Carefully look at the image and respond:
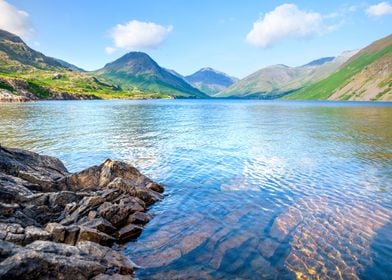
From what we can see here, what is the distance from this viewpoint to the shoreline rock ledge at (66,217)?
41.8 feet

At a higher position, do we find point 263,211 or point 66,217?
point 66,217

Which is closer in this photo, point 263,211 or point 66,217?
point 66,217

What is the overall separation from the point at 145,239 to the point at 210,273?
586cm

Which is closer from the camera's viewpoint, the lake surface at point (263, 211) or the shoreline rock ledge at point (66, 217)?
the shoreline rock ledge at point (66, 217)

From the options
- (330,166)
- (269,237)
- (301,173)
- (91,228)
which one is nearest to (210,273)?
(269,237)

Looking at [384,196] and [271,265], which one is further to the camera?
[384,196]

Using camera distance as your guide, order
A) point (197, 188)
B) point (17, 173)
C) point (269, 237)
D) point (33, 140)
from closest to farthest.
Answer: point (269, 237) → point (17, 173) → point (197, 188) → point (33, 140)

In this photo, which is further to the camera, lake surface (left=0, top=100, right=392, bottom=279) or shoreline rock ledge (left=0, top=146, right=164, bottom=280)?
lake surface (left=0, top=100, right=392, bottom=279)

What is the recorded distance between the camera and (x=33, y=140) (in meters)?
55.9

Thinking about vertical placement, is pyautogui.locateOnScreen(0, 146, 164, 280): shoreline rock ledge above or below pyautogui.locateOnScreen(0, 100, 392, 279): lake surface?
above

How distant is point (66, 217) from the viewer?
2112 cm

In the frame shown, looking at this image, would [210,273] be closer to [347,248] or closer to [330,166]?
[347,248]

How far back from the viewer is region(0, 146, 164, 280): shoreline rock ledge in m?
12.8

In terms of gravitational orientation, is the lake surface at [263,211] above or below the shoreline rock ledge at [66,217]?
below
